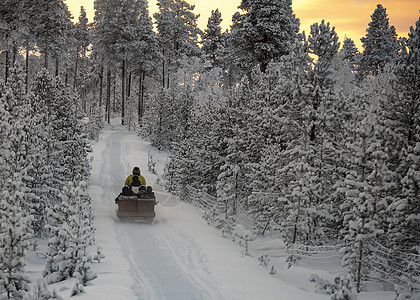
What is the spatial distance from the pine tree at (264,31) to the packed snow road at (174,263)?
51.7 ft

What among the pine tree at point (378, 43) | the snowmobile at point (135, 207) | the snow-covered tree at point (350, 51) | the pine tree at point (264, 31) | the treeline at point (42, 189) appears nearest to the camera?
the treeline at point (42, 189)

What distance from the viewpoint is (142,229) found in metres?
16.0

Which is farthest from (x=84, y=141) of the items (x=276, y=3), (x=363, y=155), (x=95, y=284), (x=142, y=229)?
(x=276, y=3)

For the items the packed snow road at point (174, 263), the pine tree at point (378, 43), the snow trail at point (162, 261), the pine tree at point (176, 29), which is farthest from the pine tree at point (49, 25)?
the pine tree at point (378, 43)

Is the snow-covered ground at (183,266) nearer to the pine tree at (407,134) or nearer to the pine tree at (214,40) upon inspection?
the pine tree at (407,134)

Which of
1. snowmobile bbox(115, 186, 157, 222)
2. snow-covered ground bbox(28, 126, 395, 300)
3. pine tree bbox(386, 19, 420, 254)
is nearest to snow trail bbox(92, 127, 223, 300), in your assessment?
snow-covered ground bbox(28, 126, 395, 300)

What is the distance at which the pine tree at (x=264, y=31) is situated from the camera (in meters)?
31.6

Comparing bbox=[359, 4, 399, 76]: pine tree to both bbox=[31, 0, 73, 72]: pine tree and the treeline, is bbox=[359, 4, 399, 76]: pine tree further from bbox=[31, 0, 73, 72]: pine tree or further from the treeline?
the treeline

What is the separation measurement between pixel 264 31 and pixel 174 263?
79.8ft

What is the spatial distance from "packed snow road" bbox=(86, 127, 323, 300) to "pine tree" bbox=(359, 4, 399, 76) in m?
39.3

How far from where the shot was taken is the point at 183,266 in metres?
11.4

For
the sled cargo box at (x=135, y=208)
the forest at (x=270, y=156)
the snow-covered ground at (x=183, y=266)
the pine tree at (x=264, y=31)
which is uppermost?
the pine tree at (x=264, y=31)

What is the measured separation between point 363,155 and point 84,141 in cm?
1576

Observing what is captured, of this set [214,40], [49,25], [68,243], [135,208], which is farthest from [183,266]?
[214,40]
